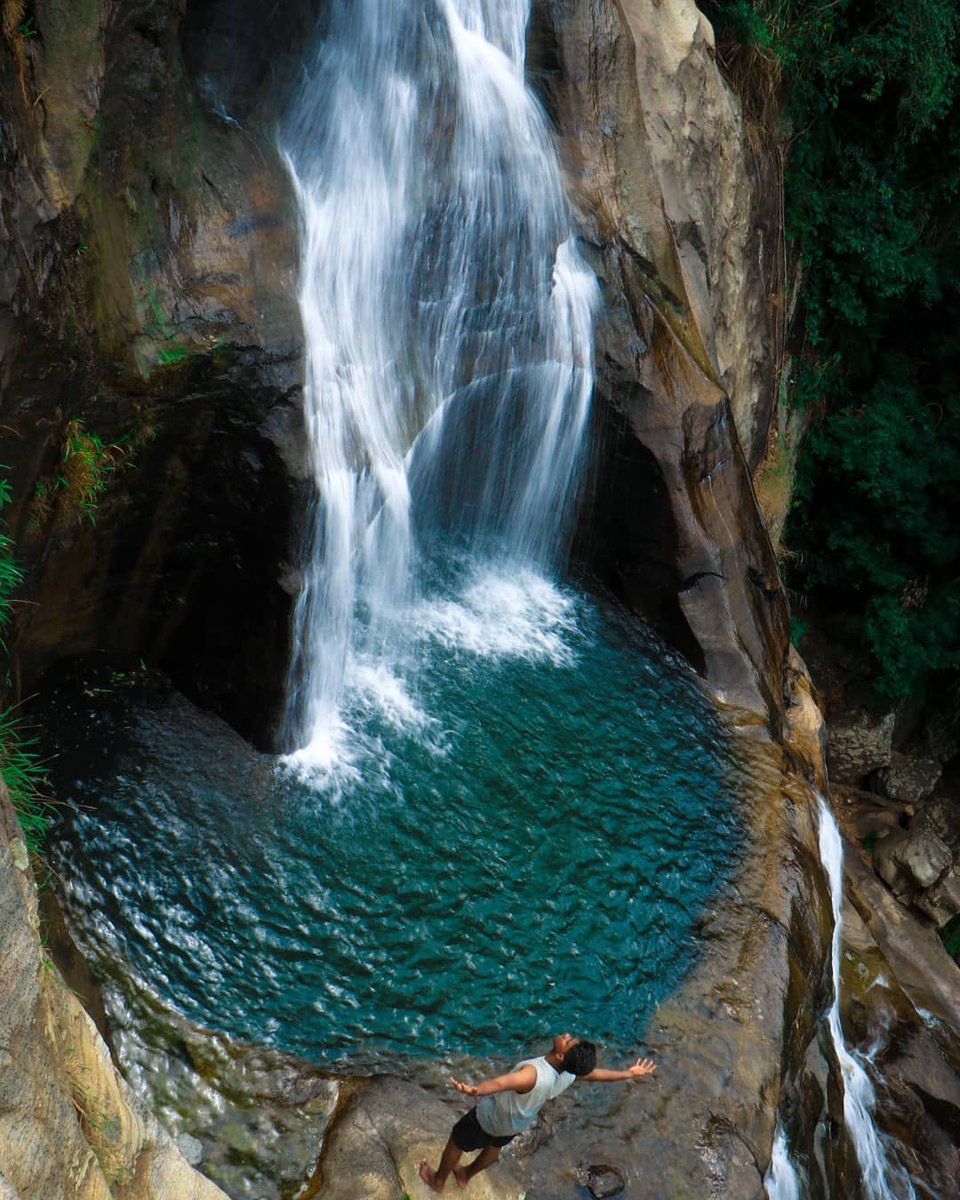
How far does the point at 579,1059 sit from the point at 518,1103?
0.30 meters

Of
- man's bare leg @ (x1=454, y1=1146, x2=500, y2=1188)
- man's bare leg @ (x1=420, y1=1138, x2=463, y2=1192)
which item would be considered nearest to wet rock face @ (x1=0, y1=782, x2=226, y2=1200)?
man's bare leg @ (x1=420, y1=1138, x2=463, y2=1192)

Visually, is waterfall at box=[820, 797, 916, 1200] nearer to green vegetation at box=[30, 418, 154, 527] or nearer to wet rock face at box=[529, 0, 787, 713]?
wet rock face at box=[529, 0, 787, 713]

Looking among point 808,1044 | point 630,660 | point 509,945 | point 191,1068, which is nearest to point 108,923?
point 191,1068

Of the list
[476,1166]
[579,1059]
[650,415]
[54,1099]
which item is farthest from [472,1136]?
[650,415]

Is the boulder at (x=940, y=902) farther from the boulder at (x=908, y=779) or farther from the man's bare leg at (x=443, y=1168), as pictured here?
the man's bare leg at (x=443, y=1168)

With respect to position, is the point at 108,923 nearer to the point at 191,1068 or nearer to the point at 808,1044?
the point at 191,1068

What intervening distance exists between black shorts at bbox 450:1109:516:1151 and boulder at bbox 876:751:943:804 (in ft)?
36.5

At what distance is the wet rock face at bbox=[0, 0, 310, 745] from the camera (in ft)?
17.1

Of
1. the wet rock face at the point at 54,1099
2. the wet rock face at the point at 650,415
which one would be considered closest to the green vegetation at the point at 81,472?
the wet rock face at the point at 54,1099

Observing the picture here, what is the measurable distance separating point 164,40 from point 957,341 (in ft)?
37.1

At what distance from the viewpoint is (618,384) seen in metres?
9.07

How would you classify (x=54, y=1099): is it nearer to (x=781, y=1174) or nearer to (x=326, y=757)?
(x=326, y=757)

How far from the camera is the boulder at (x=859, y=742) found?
552 inches

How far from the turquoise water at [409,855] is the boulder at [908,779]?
22.9ft
